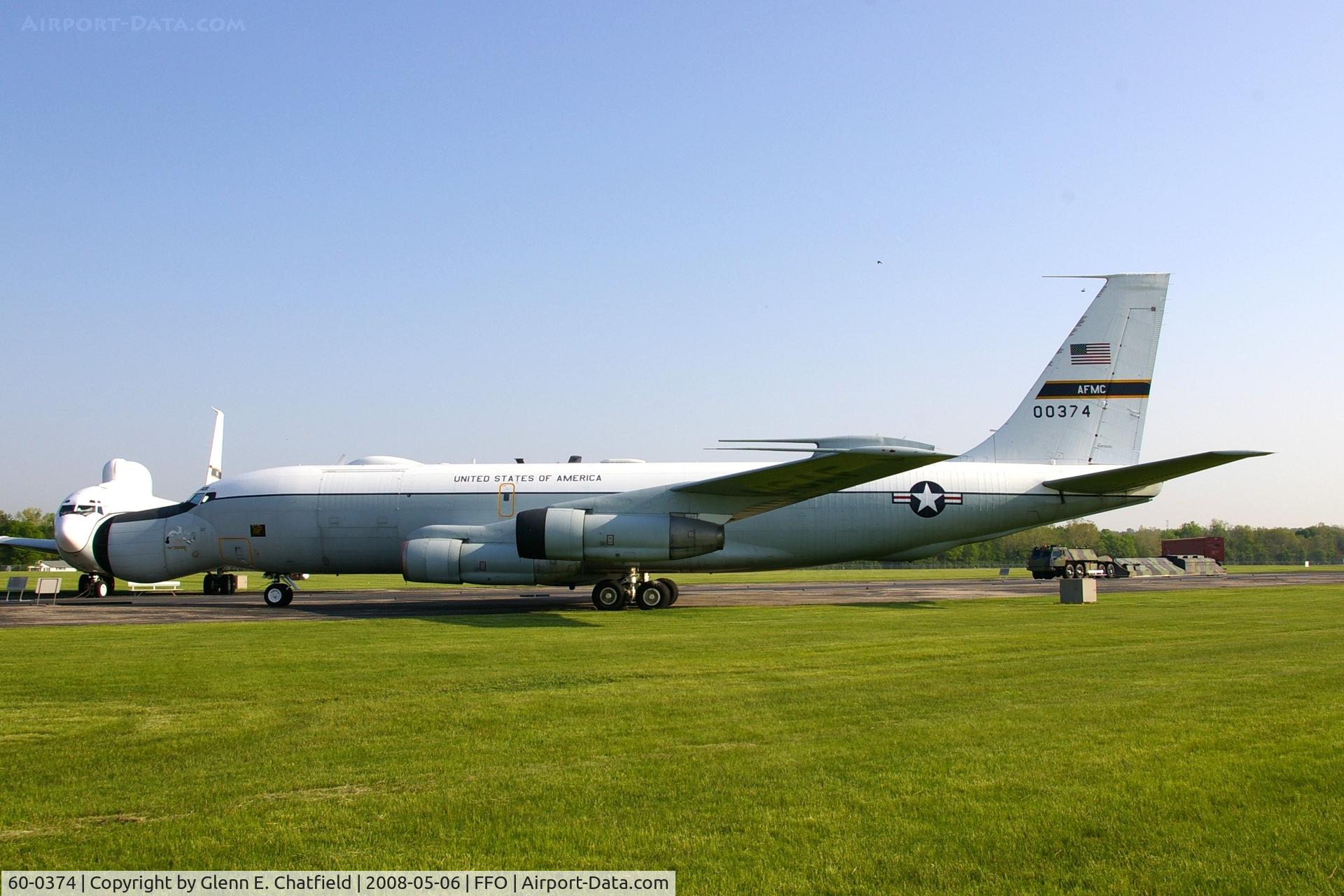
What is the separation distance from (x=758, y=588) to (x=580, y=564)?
526 inches

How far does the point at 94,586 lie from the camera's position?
31.3 m

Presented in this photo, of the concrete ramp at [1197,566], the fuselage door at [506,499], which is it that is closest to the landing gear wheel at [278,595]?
the fuselage door at [506,499]

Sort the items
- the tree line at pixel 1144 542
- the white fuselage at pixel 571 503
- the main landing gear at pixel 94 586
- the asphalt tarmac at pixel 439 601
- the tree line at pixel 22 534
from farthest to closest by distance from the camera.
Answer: the tree line at pixel 1144 542
the tree line at pixel 22 534
the main landing gear at pixel 94 586
the white fuselage at pixel 571 503
the asphalt tarmac at pixel 439 601

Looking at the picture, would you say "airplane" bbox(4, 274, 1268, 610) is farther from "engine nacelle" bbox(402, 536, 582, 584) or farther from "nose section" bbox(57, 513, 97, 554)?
"nose section" bbox(57, 513, 97, 554)

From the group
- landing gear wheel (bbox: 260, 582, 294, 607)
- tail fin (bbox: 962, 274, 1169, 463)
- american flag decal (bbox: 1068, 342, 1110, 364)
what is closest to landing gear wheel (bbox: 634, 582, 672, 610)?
tail fin (bbox: 962, 274, 1169, 463)

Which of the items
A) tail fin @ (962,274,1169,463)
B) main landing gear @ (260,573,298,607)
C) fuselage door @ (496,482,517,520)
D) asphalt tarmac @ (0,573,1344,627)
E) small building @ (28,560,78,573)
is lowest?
small building @ (28,560,78,573)

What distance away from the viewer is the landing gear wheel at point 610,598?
879 inches

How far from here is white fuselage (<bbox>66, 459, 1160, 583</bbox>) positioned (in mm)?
23594

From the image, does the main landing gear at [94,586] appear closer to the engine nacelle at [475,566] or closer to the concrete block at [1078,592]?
the engine nacelle at [475,566]

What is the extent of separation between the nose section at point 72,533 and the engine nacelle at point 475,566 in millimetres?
14444

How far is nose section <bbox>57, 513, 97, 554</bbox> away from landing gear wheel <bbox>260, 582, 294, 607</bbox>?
29.3 ft

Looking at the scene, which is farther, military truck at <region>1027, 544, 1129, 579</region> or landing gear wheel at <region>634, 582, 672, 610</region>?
military truck at <region>1027, 544, 1129, 579</region>

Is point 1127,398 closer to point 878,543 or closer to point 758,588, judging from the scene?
point 878,543

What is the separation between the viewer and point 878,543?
944 inches
